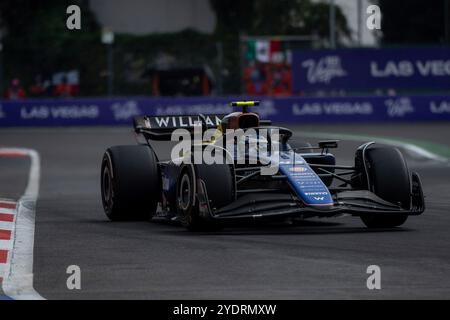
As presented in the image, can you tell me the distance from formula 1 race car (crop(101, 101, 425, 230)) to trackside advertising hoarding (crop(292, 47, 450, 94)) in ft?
96.7

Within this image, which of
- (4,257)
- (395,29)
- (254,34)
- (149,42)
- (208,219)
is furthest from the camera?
(395,29)

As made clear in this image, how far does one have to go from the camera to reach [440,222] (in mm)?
13391

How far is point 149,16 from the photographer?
60.9 m

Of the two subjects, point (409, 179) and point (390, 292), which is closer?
point (390, 292)

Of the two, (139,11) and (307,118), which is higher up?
(139,11)

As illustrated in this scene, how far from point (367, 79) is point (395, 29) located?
27815 millimetres

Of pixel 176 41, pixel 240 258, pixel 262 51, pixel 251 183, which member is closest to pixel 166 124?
→ pixel 251 183

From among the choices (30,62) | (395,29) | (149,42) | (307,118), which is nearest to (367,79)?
(307,118)

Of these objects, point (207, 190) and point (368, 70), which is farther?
point (368, 70)

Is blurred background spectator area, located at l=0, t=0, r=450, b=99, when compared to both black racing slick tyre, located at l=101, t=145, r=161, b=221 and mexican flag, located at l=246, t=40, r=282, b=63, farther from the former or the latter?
black racing slick tyre, located at l=101, t=145, r=161, b=221

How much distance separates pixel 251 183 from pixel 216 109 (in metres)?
27.0

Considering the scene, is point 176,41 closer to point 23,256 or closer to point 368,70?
point 368,70

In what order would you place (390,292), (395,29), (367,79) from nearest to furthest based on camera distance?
(390,292), (367,79), (395,29)
